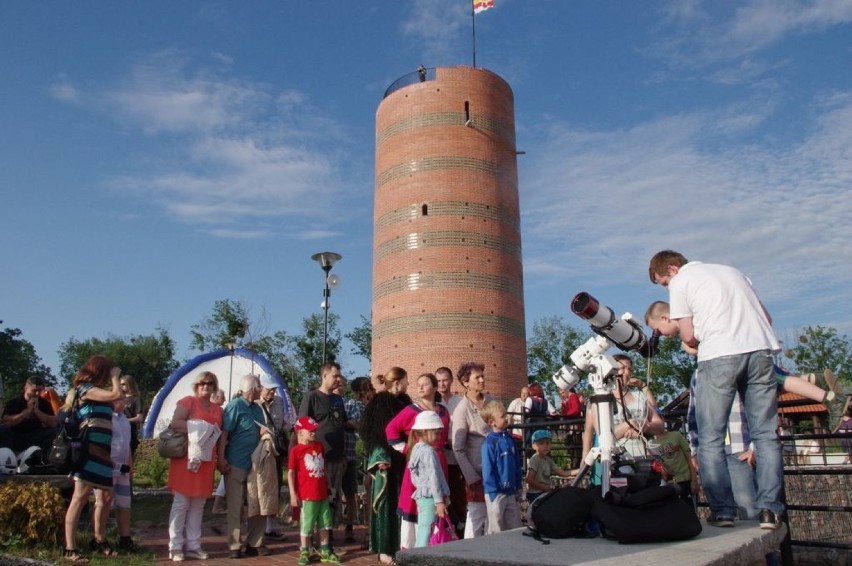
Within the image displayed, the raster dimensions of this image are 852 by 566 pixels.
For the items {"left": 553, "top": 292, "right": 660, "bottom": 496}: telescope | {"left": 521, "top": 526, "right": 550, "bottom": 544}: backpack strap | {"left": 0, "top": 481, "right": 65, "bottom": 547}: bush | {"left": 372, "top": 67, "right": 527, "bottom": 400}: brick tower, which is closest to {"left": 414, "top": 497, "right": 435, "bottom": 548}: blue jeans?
{"left": 553, "top": 292, "right": 660, "bottom": 496}: telescope

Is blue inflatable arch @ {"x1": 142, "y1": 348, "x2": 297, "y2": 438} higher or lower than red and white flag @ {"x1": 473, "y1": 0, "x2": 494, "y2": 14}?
lower

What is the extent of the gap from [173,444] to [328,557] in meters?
1.93

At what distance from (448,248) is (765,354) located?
2108cm

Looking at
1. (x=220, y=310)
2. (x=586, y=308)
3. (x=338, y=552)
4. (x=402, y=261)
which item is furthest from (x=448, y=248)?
(x=220, y=310)

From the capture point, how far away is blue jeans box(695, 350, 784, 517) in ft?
12.6

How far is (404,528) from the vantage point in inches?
245

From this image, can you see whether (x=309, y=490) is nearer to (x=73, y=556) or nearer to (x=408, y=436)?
(x=408, y=436)

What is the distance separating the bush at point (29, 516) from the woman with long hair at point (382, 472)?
125 inches

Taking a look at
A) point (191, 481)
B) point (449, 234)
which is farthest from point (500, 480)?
point (449, 234)

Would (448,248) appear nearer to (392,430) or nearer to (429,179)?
(429,179)

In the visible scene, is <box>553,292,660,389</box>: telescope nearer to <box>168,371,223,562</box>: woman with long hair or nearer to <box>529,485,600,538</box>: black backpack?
<box>529,485,600,538</box>: black backpack

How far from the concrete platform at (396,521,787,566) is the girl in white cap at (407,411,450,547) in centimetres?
252

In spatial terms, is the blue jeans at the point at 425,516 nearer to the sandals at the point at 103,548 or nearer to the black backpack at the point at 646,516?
the black backpack at the point at 646,516

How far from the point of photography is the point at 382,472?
22.9 ft
